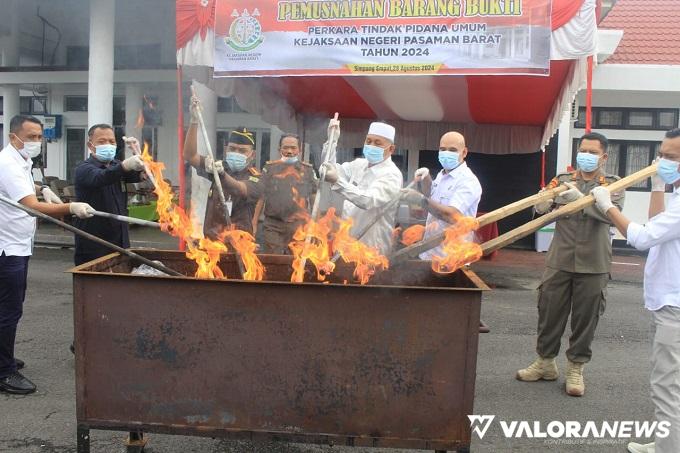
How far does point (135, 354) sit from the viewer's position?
2.52m

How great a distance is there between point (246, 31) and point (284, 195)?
2462 mm

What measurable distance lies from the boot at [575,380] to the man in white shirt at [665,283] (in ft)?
3.61

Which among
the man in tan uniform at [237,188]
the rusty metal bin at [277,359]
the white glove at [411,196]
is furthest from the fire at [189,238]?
the white glove at [411,196]

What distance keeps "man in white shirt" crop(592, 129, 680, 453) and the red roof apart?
9.70 metres

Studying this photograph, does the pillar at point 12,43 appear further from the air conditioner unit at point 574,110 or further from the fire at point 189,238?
the air conditioner unit at point 574,110

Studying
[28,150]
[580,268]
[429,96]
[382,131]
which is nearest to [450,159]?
[382,131]

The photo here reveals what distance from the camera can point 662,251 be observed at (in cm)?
289

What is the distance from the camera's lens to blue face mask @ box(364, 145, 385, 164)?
12.1 ft

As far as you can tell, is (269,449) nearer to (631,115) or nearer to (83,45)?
(631,115)

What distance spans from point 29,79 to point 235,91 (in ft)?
25.5

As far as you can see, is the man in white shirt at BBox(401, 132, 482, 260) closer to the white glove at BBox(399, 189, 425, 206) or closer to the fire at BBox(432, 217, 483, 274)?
the white glove at BBox(399, 189, 425, 206)

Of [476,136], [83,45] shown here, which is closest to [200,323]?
[476,136]

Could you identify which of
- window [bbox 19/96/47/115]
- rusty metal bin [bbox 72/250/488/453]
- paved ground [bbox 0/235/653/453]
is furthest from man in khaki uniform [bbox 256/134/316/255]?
window [bbox 19/96/47/115]

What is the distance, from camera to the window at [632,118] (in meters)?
11.4
